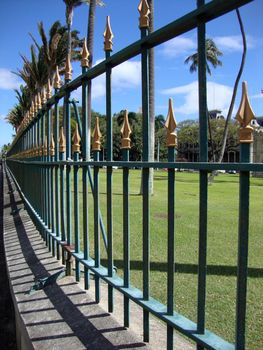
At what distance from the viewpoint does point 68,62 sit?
3.28 metres

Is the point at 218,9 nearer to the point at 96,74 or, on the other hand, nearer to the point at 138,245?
the point at 96,74

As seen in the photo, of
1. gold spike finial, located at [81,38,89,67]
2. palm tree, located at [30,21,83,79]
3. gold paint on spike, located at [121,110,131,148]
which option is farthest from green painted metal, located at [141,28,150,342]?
palm tree, located at [30,21,83,79]

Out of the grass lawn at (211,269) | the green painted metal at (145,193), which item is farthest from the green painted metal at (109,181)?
the grass lawn at (211,269)

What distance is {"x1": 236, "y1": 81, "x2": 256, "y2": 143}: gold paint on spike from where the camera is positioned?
1.34m

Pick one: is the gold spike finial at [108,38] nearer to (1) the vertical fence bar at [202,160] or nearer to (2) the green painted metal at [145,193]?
(2) the green painted metal at [145,193]

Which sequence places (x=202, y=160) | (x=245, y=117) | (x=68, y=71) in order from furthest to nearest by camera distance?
(x=68, y=71) → (x=202, y=160) → (x=245, y=117)

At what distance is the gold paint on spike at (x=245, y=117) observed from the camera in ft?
4.40

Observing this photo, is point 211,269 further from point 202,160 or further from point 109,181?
point 202,160

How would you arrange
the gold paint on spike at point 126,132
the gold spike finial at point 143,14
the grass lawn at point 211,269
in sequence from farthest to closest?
the grass lawn at point 211,269, the gold paint on spike at point 126,132, the gold spike finial at point 143,14

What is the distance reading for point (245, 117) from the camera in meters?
1.35

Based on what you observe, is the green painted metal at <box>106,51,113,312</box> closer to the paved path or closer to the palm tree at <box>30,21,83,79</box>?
the paved path

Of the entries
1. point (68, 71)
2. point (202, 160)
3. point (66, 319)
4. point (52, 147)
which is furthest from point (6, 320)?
point (202, 160)

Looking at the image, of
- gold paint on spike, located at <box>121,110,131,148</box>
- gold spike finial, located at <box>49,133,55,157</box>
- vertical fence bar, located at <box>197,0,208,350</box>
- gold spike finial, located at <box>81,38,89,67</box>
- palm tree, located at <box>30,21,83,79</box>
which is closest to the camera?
vertical fence bar, located at <box>197,0,208,350</box>

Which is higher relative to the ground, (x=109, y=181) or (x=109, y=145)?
(x=109, y=145)
